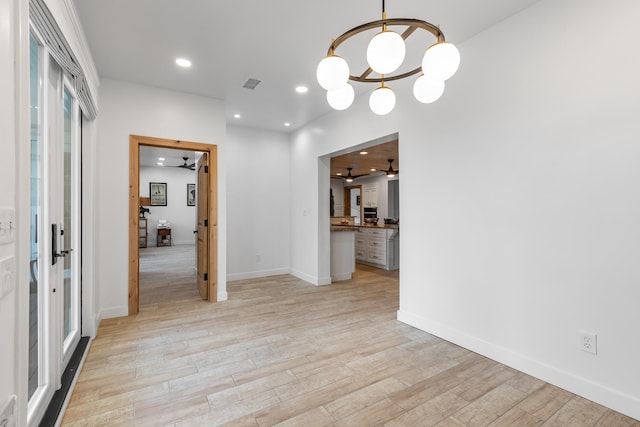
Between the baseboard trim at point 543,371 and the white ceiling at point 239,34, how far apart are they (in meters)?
2.69

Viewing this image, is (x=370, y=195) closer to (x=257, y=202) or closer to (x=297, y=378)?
(x=257, y=202)

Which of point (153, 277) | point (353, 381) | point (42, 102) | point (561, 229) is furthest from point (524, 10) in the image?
point (153, 277)

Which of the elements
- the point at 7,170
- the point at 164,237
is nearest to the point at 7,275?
the point at 7,170

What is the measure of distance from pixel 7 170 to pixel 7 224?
20 centimetres

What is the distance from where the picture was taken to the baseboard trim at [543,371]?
5.89ft

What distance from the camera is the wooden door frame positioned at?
3.51 m

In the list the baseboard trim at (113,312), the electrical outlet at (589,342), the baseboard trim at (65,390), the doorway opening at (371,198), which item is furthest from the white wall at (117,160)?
the electrical outlet at (589,342)

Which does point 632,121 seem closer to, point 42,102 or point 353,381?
point 353,381

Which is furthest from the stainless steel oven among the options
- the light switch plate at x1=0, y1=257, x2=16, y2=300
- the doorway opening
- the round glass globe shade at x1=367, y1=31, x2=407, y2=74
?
the light switch plate at x1=0, y1=257, x2=16, y2=300

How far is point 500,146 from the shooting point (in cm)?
241

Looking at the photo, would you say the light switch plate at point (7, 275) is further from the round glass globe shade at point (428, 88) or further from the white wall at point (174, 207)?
the white wall at point (174, 207)

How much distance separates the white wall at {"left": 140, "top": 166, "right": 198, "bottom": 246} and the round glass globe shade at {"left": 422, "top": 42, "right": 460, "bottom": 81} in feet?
33.7

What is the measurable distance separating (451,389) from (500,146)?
6.26 feet

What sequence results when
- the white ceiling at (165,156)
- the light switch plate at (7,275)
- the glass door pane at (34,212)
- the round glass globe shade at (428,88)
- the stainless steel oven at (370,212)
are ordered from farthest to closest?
the stainless steel oven at (370,212)
the white ceiling at (165,156)
the glass door pane at (34,212)
the round glass globe shade at (428,88)
the light switch plate at (7,275)
